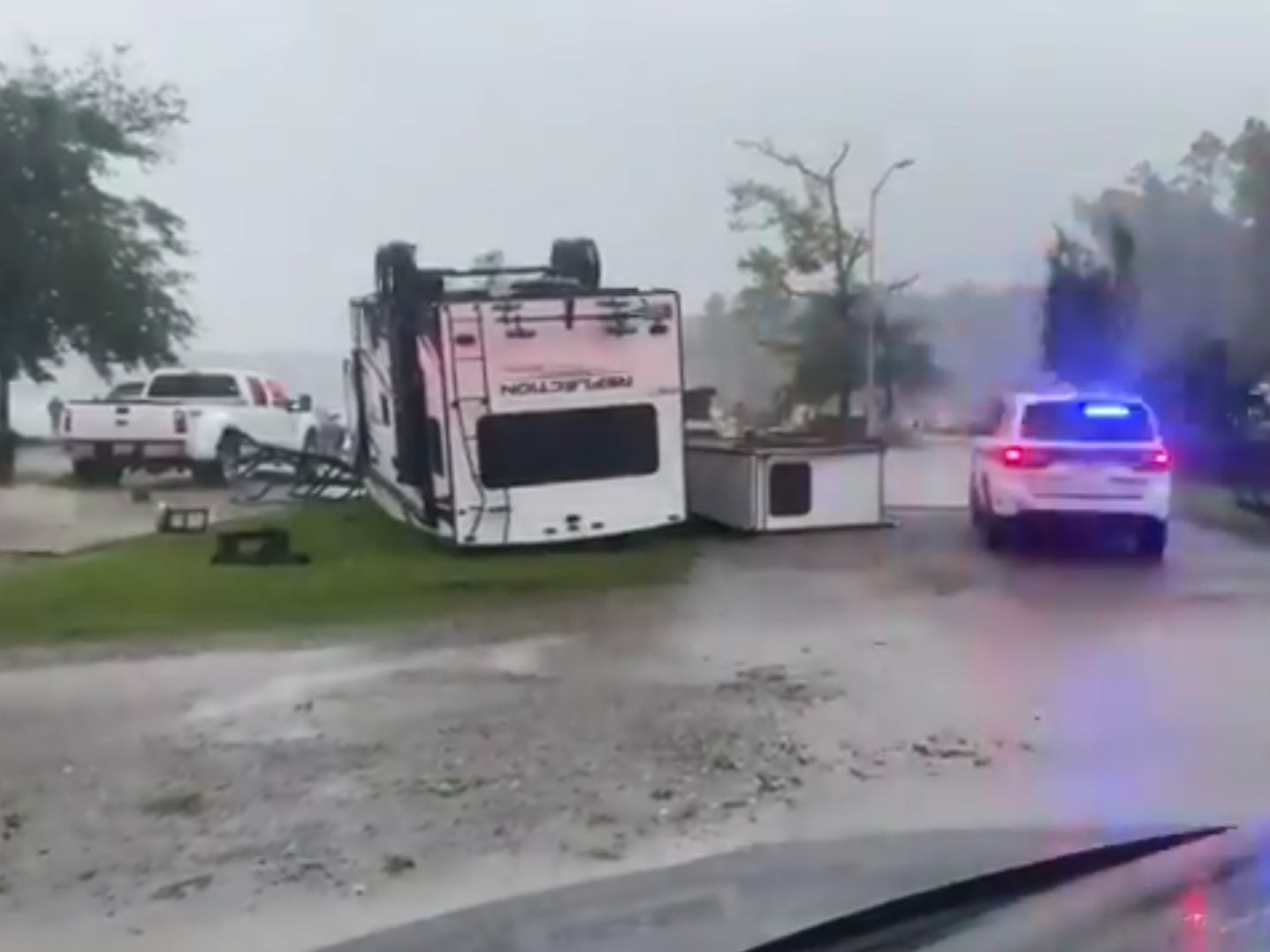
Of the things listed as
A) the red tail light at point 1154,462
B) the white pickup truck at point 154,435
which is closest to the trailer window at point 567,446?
the red tail light at point 1154,462

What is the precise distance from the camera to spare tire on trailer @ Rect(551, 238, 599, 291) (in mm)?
21609

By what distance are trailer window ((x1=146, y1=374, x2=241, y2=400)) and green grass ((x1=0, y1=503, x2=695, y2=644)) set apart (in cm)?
1215

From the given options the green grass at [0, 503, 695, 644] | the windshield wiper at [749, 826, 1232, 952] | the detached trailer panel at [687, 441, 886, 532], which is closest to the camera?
the windshield wiper at [749, 826, 1232, 952]

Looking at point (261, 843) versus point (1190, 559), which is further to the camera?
point (1190, 559)

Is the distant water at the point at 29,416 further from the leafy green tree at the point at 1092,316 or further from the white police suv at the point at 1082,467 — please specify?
the white police suv at the point at 1082,467

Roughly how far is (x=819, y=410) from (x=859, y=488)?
2494 centimetres

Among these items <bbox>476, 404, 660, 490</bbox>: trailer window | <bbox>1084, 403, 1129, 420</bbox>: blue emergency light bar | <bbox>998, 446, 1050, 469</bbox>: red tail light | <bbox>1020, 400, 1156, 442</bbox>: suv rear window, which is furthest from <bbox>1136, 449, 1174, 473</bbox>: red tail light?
<bbox>476, 404, 660, 490</bbox>: trailer window

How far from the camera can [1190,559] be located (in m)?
19.2

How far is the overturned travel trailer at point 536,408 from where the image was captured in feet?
61.7

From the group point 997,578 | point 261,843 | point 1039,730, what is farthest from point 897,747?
point 997,578

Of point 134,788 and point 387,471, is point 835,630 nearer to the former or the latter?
point 134,788

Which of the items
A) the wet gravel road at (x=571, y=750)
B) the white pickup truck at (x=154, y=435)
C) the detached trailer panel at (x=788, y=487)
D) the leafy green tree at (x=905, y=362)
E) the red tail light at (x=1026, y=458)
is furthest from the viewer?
the leafy green tree at (x=905, y=362)

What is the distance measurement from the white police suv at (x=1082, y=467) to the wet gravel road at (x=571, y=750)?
3.47 metres

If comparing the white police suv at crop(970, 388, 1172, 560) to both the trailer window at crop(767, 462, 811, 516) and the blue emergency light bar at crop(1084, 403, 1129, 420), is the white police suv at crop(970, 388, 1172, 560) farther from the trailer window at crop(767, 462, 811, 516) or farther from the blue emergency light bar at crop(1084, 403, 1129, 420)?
the trailer window at crop(767, 462, 811, 516)
